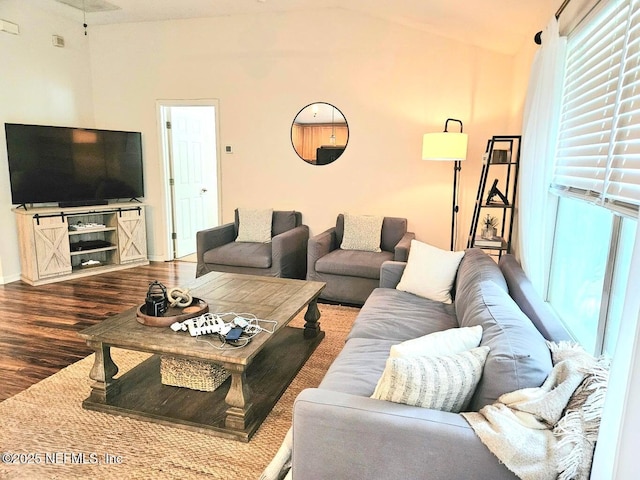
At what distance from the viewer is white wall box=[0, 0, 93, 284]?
4.49m

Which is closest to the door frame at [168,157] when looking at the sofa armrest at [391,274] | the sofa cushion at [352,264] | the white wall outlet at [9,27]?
the white wall outlet at [9,27]

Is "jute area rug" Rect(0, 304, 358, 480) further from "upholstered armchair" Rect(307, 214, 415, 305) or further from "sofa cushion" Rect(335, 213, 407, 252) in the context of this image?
"sofa cushion" Rect(335, 213, 407, 252)

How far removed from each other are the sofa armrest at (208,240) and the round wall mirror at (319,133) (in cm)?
125

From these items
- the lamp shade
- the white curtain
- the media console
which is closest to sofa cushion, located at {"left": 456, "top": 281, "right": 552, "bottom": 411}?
the white curtain

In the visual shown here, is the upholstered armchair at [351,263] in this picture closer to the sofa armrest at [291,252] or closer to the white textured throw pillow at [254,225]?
the sofa armrest at [291,252]

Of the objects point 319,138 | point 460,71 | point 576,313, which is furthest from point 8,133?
point 576,313

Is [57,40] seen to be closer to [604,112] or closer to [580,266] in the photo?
[604,112]

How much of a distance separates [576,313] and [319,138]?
335 cm

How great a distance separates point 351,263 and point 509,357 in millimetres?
2588

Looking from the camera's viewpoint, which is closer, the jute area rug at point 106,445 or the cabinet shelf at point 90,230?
the jute area rug at point 106,445

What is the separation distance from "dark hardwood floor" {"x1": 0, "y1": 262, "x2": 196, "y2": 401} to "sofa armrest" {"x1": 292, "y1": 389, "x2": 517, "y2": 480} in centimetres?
211

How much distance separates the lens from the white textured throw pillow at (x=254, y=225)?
4.85 metres

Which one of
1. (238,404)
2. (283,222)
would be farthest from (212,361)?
(283,222)

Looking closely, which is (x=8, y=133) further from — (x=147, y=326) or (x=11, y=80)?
(x=147, y=326)
